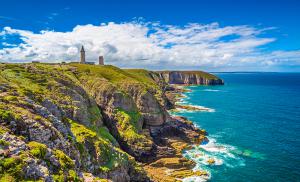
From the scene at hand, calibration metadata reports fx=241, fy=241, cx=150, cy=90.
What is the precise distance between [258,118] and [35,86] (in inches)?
3980

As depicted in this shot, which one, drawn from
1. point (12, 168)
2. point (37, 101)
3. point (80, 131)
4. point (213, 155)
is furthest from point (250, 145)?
point (12, 168)

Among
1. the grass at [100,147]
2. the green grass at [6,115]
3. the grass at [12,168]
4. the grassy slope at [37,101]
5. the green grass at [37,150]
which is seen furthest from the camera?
the grass at [100,147]

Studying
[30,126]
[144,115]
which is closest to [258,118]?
[144,115]

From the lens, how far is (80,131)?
43.2 metres

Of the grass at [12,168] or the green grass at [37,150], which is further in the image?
the green grass at [37,150]

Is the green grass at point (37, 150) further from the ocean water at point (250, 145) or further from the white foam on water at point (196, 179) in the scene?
the ocean water at point (250, 145)

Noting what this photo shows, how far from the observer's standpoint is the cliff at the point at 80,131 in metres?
22.7

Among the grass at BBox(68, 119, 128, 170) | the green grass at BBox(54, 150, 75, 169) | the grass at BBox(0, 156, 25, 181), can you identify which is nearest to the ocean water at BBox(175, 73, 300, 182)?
the grass at BBox(68, 119, 128, 170)

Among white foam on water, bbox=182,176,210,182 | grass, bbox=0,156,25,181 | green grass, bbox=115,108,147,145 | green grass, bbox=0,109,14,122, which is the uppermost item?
green grass, bbox=0,109,14,122

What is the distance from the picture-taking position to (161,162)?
210ft

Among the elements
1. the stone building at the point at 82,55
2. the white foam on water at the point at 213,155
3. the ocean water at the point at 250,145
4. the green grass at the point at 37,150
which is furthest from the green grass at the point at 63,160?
the stone building at the point at 82,55

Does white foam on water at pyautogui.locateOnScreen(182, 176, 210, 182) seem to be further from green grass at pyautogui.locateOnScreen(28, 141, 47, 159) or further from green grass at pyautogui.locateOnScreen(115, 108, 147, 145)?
green grass at pyautogui.locateOnScreen(28, 141, 47, 159)

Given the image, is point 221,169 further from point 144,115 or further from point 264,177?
point 144,115

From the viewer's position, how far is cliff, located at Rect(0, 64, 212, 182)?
22688 millimetres
